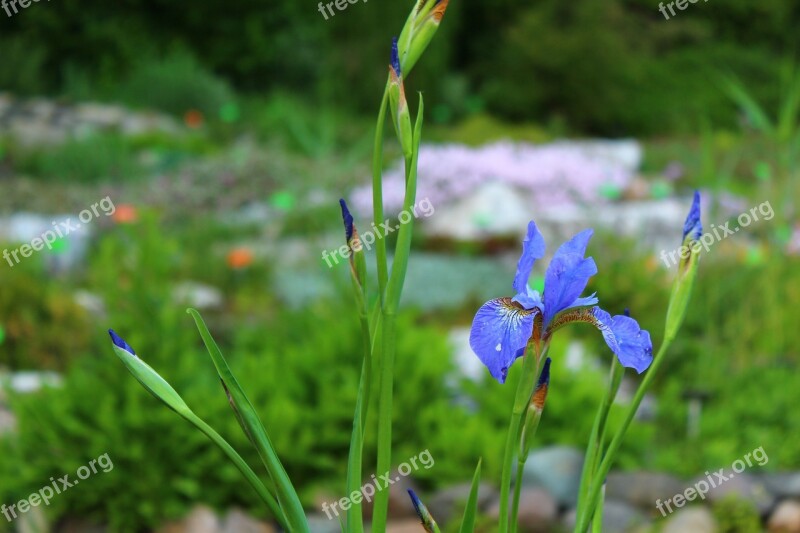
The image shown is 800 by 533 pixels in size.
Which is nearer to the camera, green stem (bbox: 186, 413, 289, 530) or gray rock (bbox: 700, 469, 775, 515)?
green stem (bbox: 186, 413, 289, 530)

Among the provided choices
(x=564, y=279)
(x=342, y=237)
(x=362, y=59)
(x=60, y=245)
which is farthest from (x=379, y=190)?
(x=362, y=59)

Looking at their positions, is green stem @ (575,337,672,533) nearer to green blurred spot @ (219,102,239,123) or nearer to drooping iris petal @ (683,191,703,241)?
drooping iris petal @ (683,191,703,241)

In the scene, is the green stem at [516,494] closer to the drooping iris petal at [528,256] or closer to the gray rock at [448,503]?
the drooping iris petal at [528,256]

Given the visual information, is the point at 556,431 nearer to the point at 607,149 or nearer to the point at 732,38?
the point at 607,149

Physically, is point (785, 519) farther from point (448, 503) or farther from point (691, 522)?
point (448, 503)

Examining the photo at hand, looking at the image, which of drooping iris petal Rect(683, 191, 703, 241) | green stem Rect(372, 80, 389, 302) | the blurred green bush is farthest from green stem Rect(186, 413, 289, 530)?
the blurred green bush
